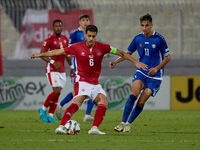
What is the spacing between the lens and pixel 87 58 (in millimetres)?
6188

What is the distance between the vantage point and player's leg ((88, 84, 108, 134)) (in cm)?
602

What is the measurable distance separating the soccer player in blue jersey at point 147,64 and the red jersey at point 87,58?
22.2 inches

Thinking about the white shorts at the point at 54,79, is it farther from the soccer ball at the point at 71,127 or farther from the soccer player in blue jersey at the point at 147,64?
the soccer ball at the point at 71,127

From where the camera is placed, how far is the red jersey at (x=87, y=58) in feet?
20.3

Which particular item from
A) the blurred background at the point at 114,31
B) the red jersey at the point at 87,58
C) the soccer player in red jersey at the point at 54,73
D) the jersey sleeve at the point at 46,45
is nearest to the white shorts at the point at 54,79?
the soccer player in red jersey at the point at 54,73

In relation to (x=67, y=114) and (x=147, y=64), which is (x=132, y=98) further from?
(x=67, y=114)

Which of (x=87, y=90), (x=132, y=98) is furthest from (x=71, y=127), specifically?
(x=132, y=98)

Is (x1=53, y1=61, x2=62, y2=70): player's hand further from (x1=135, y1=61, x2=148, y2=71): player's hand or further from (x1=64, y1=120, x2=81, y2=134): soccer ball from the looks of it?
(x1=64, y1=120, x2=81, y2=134): soccer ball

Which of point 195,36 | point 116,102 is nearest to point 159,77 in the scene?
point 116,102

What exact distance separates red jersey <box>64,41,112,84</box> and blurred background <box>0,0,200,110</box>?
7342 mm

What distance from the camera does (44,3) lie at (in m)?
14.2

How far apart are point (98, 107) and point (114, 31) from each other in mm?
8388

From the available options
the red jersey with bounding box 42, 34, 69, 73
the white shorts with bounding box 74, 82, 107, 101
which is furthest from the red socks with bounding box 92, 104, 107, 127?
the red jersey with bounding box 42, 34, 69, 73

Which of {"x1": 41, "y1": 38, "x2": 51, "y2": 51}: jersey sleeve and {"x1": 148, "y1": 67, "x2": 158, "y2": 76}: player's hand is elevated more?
{"x1": 41, "y1": 38, "x2": 51, "y2": 51}: jersey sleeve
